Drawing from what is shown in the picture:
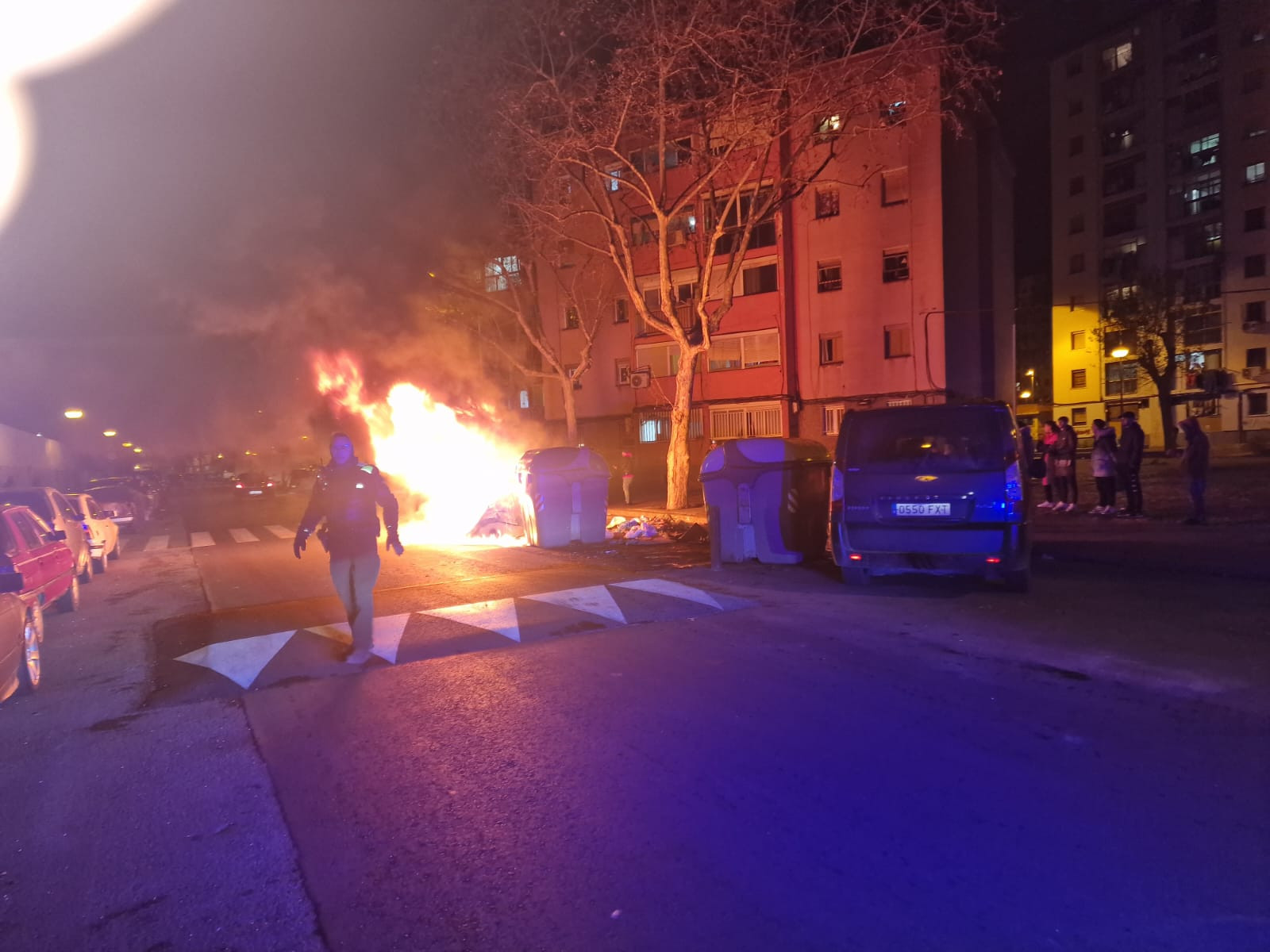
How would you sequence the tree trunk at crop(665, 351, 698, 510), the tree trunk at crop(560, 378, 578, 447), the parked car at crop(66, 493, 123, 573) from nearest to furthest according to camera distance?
the parked car at crop(66, 493, 123, 573) → the tree trunk at crop(665, 351, 698, 510) → the tree trunk at crop(560, 378, 578, 447)

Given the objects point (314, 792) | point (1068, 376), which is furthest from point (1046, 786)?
point (1068, 376)

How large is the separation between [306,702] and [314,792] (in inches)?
61.5

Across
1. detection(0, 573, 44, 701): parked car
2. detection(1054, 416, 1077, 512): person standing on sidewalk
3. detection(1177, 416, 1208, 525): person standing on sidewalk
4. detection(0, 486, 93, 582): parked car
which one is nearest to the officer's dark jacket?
detection(0, 573, 44, 701): parked car

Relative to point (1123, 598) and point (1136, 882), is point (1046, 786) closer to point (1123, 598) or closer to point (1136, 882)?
point (1136, 882)

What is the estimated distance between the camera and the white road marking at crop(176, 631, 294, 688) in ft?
20.1

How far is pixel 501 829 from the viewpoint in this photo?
3438 mm

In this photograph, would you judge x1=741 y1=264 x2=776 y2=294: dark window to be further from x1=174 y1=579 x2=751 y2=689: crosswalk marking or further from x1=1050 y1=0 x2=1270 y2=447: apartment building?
x1=1050 y1=0 x2=1270 y2=447: apartment building

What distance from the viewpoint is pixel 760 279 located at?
2905 centimetres

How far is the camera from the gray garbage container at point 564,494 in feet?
42.7

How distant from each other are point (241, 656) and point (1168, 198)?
5691 cm

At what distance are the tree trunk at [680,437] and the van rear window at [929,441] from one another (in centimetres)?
1037

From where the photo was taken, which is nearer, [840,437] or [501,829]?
[501,829]

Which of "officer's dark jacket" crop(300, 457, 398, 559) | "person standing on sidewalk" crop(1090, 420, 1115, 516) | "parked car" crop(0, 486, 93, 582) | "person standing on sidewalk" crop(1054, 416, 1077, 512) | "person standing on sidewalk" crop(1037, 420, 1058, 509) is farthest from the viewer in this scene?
"person standing on sidewalk" crop(1037, 420, 1058, 509)

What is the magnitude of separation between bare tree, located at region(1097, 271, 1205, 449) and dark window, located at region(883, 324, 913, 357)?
669 inches
